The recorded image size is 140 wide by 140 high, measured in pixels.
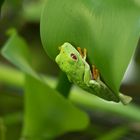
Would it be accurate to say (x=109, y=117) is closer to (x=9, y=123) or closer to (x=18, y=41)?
(x=9, y=123)

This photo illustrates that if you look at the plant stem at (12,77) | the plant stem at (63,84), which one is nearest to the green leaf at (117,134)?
the plant stem at (12,77)

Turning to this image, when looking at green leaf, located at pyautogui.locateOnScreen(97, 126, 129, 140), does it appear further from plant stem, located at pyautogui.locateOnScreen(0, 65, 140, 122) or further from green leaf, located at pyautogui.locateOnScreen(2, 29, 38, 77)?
green leaf, located at pyautogui.locateOnScreen(2, 29, 38, 77)

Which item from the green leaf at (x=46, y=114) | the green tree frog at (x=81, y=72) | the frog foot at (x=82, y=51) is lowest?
the green leaf at (x=46, y=114)

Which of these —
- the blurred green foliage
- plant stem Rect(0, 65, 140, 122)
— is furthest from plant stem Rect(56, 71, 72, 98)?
plant stem Rect(0, 65, 140, 122)

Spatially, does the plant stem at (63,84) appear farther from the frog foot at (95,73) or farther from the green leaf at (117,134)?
the green leaf at (117,134)

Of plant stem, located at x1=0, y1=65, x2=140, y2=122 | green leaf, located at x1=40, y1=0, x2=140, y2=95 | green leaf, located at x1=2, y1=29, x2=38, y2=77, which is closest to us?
green leaf, located at x1=40, y1=0, x2=140, y2=95

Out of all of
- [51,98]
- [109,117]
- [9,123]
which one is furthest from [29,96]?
[109,117]

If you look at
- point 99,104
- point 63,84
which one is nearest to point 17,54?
point 63,84
